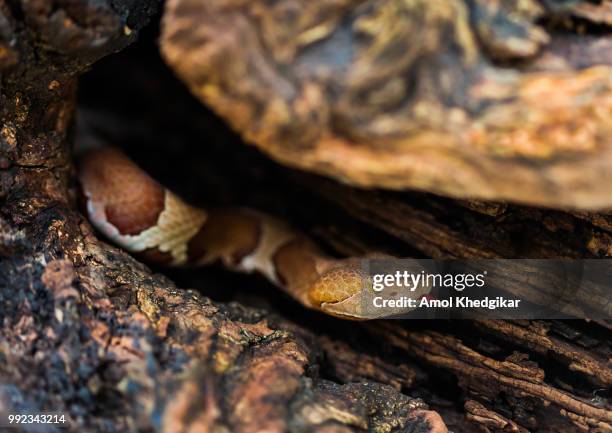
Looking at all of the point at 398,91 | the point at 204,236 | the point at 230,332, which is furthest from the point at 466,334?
the point at 204,236

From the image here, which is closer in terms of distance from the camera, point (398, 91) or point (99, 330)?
point (398, 91)

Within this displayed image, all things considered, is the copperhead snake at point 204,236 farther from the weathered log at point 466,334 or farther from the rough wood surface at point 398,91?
the rough wood surface at point 398,91

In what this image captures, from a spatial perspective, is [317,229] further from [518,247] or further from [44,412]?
[44,412]

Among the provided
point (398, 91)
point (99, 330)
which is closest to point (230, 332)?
point (99, 330)

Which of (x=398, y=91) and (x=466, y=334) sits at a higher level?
(x=398, y=91)

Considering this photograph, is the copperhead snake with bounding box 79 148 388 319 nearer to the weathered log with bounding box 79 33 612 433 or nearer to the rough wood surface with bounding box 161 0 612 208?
the weathered log with bounding box 79 33 612 433

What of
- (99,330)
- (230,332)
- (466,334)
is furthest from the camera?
(466,334)

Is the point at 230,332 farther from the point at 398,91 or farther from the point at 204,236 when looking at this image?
the point at 204,236

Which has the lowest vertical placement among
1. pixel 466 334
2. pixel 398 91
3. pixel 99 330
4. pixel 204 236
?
pixel 466 334

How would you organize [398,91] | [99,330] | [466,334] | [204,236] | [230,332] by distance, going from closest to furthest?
1. [398,91]
2. [99,330]
3. [230,332]
4. [466,334]
5. [204,236]
